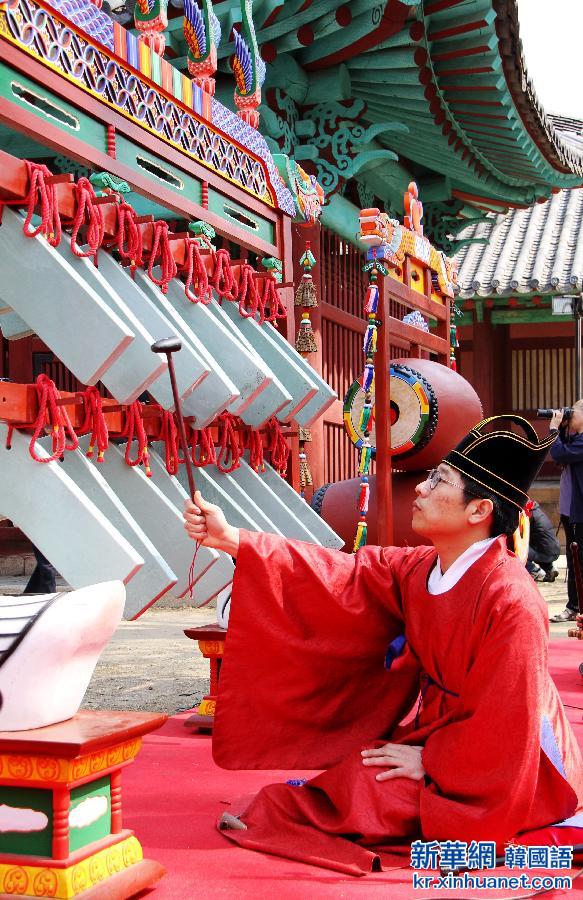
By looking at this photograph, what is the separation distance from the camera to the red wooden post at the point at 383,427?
19.3ft

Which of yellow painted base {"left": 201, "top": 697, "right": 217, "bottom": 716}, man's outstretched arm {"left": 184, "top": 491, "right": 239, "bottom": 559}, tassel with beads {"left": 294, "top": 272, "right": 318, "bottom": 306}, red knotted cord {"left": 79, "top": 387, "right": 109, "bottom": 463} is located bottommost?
yellow painted base {"left": 201, "top": 697, "right": 217, "bottom": 716}

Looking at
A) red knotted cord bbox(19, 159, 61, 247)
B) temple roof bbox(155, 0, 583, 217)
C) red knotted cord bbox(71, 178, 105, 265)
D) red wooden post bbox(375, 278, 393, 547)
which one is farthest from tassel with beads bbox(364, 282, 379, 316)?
red knotted cord bbox(19, 159, 61, 247)

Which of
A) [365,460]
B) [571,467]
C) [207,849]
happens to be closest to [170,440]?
[207,849]

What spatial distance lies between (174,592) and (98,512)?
88 centimetres

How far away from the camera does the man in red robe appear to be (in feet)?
8.12

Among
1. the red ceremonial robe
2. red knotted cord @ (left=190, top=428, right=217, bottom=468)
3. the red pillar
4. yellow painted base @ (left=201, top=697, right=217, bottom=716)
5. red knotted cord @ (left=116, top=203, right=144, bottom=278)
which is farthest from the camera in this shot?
the red pillar

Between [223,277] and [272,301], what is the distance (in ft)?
1.51

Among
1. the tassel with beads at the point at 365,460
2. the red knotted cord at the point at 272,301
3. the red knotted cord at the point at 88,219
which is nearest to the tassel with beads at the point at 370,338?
the tassel with beads at the point at 365,460

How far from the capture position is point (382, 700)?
2.94m

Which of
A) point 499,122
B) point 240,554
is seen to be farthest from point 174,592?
point 499,122

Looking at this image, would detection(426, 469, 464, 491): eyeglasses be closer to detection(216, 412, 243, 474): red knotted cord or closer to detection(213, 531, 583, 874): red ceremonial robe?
detection(213, 531, 583, 874): red ceremonial robe

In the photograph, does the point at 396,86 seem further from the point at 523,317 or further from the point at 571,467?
the point at 523,317

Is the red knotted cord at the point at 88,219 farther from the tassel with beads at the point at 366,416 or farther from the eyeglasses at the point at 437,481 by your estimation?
the tassel with beads at the point at 366,416

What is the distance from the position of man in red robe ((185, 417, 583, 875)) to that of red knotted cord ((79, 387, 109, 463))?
865 millimetres
